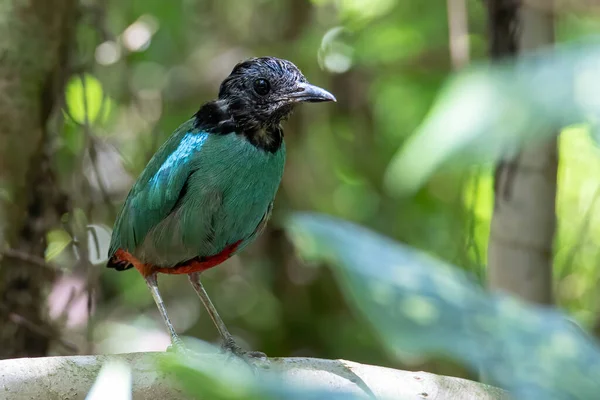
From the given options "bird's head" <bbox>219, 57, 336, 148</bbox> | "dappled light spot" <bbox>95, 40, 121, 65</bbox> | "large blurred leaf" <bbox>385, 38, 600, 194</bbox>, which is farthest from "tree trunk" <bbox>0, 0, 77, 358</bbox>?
"large blurred leaf" <bbox>385, 38, 600, 194</bbox>

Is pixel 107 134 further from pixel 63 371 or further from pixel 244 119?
pixel 63 371

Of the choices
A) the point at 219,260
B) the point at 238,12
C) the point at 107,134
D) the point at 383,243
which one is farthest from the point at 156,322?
the point at 383,243

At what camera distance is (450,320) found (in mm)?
967

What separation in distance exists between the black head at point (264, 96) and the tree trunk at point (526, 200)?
3.04ft

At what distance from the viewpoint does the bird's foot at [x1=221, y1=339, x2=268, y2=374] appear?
312 cm

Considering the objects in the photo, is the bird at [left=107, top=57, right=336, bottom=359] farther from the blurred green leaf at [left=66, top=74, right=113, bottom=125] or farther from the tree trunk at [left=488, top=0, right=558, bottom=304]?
the blurred green leaf at [left=66, top=74, right=113, bottom=125]

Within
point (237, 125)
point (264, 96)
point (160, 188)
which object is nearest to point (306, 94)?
point (264, 96)

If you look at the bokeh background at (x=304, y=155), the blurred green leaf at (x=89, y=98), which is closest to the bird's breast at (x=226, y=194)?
the bokeh background at (x=304, y=155)

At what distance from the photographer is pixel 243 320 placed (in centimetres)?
657

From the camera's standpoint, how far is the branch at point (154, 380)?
98.0 inches

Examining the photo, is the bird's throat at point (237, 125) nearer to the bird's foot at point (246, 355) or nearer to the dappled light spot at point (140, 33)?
the bird's foot at point (246, 355)

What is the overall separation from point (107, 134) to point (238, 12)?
6.33 ft

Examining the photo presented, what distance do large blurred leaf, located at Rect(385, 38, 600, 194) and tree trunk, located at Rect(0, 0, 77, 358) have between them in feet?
11.3

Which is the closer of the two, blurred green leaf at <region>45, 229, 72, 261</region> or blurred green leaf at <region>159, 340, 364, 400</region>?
blurred green leaf at <region>159, 340, 364, 400</region>
